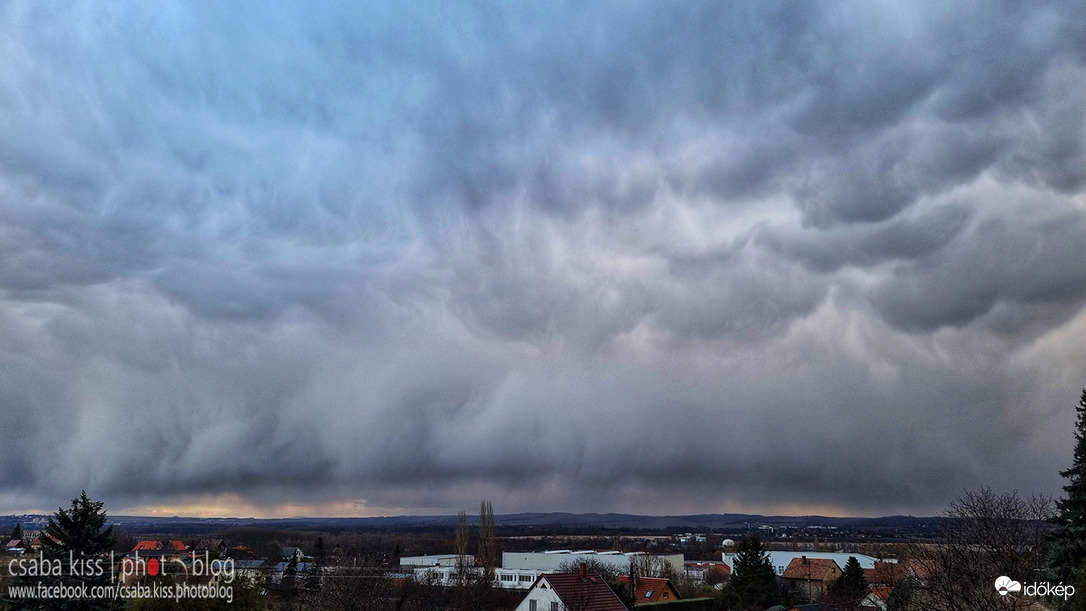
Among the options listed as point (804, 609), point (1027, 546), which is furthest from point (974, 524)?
point (804, 609)

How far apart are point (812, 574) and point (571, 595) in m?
70.4

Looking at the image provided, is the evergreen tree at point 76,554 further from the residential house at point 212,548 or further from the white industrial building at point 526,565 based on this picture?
the white industrial building at point 526,565

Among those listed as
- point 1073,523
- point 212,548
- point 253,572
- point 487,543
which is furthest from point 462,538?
point 1073,523

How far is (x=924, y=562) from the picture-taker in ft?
141

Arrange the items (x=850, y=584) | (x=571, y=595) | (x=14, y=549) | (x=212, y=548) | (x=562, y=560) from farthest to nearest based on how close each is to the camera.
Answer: (x=562, y=560) → (x=14, y=549) → (x=212, y=548) → (x=850, y=584) → (x=571, y=595)

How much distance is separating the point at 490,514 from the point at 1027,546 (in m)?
112

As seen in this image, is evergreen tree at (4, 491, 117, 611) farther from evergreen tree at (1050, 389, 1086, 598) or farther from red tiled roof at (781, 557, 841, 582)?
red tiled roof at (781, 557, 841, 582)

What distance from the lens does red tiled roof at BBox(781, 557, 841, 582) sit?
391 ft

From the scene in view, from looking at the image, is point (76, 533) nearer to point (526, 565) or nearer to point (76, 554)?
point (76, 554)

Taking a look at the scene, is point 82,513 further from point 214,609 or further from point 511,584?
point 511,584

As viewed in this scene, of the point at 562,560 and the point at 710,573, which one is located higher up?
the point at 562,560

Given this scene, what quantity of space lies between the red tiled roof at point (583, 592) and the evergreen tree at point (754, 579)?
20.4m

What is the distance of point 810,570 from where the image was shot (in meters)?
123

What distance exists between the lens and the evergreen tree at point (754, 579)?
8281cm
